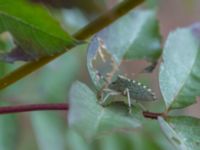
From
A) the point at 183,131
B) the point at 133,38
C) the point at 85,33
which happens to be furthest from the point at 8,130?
the point at 183,131

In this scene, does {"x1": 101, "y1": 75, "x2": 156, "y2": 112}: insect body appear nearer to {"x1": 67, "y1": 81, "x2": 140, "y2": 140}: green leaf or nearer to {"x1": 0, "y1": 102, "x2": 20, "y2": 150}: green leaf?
{"x1": 67, "y1": 81, "x2": 140, "y2": 140}: green leaf

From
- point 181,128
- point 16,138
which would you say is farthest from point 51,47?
point 16,138

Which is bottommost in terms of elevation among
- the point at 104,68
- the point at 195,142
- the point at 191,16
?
the point at 195,142

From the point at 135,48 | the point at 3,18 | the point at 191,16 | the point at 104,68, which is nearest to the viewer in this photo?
the point at 3,18

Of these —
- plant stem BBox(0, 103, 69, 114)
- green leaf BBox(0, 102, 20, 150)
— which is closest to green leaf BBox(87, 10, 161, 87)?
plant stem BBox(0, 103, 69, 114)

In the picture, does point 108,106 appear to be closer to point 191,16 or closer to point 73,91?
point 73,91

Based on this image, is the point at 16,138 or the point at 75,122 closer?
the point at 75,122
